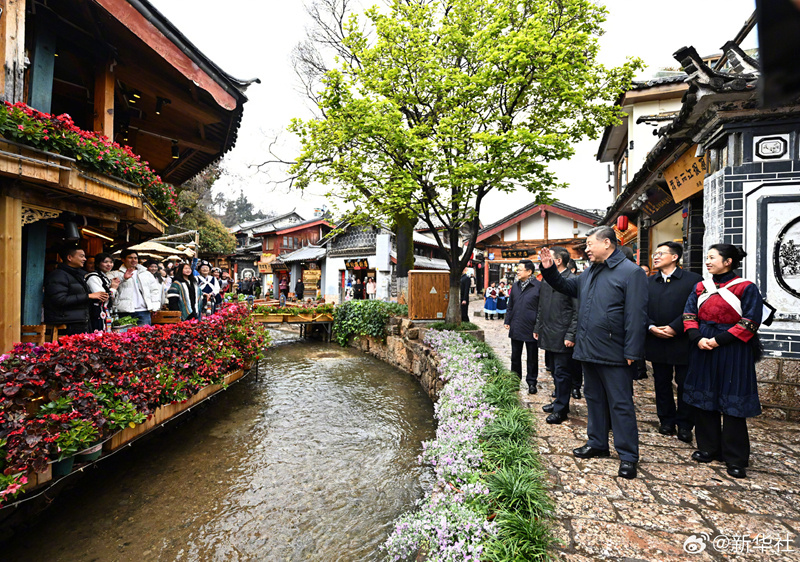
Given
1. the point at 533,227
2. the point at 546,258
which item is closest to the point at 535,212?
the point at 533,227

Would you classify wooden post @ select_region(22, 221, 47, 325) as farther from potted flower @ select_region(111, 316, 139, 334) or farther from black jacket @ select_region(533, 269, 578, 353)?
black jacket @ select_region(533, 269, 578, 353)

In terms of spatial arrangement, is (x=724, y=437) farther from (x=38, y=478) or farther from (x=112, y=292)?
(x=112, y=292)

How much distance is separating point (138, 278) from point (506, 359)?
7.36 meters

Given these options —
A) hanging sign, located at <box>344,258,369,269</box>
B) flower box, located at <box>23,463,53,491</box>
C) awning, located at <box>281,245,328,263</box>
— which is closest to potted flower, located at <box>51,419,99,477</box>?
flower box, located at <box>23,463,53,491</box>

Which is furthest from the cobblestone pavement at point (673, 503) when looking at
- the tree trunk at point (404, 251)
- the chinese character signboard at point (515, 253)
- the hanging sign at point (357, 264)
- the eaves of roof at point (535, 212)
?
the hanging sign at point (357, 264)

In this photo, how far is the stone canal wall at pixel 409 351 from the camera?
8188 millimetres

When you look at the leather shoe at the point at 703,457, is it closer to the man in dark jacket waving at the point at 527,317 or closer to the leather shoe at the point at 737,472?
the leather shoe at the point at 737,472

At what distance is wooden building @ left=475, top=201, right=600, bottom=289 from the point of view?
63.6 feet

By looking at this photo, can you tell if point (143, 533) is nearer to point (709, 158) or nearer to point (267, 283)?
point (709, 158)

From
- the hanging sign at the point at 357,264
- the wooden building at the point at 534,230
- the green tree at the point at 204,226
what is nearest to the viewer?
the wooden building at the point at 534,230

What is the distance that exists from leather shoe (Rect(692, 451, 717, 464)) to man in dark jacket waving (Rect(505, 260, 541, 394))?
7.85 feet

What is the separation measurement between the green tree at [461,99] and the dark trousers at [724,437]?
5658 mm

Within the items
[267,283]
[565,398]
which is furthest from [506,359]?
[267,283]

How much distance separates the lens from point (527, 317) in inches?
236
